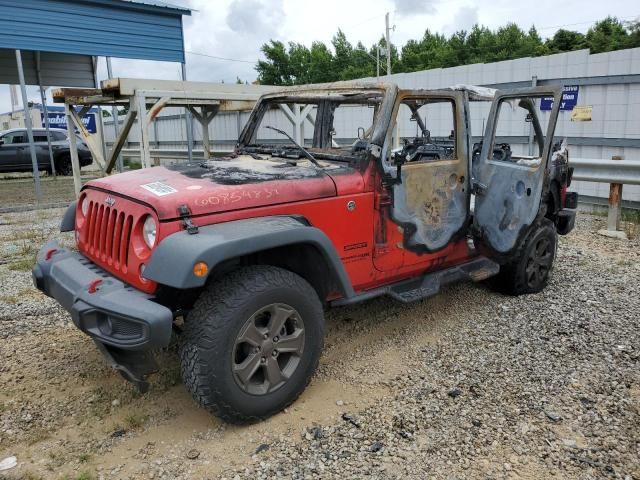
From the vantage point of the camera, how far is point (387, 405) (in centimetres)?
319

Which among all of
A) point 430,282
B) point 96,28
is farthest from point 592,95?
point 96,28

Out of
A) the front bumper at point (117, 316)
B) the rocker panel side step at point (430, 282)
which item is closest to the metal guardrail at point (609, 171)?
Result: the rocker panel side step at point (430, 282)

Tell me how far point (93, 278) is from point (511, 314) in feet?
10.8

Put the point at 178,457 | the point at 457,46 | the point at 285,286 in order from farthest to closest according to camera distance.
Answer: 1. the point at 457,46
2. the point at 285,286
3. the point at 178,457

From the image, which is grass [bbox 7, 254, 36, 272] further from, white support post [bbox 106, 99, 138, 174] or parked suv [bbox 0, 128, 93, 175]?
parked suv [bbox 0, 128, 93, 175]

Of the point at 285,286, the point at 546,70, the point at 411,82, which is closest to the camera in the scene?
the point at 285,286

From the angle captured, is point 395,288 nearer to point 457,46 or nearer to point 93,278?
point 93,278

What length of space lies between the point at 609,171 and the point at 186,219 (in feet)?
20.0

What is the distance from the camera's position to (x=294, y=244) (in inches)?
121

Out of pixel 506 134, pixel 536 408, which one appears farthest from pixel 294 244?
pixel 506 134

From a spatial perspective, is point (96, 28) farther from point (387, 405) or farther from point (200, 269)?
point (387, 405)

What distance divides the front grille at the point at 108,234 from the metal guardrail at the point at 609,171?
6.11 m

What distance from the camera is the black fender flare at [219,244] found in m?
2.58

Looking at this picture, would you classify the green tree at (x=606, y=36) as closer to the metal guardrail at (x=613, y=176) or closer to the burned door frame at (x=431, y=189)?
the metal guardrail at (x=613, y=176)
